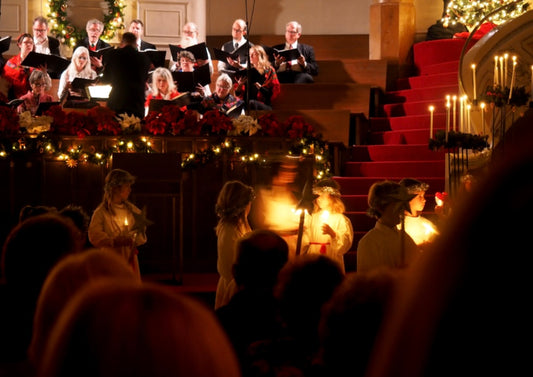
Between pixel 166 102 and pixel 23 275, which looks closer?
pixel 23 275

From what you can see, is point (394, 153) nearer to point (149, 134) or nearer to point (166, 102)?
point (166, 102)

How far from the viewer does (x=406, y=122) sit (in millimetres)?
10992

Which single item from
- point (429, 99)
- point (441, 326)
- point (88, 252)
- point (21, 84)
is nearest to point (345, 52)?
point (429, 99)

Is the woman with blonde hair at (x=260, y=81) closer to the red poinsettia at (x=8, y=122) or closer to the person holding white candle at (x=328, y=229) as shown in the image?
the red poinsettia at (x=8, y=122)

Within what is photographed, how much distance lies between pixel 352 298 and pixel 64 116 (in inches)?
284

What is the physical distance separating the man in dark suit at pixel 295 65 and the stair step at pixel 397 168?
2.77 m

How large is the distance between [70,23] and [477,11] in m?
7.40

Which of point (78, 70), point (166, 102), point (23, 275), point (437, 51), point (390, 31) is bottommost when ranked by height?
point (23, 275)

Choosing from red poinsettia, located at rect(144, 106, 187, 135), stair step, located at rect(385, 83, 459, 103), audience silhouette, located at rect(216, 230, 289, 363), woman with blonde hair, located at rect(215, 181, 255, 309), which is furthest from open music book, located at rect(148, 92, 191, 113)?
audience silhouette, located at rect(216, 230, 289, 363)

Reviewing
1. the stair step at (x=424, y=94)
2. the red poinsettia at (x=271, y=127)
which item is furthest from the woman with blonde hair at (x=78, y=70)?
the stair step at (x=424, y=94)

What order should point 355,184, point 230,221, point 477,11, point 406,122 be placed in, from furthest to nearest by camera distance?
point 477,11, point 406,122, point 355,184, point 230,221

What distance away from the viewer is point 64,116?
8.19 meters

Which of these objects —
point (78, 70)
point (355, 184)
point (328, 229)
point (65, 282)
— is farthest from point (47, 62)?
point (65, 282)

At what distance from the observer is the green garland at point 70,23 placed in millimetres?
14281
